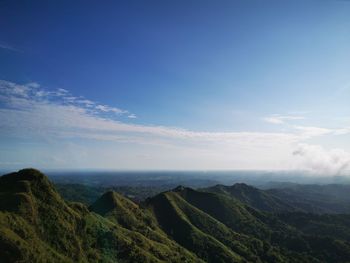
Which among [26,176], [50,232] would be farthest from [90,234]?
[26,176]

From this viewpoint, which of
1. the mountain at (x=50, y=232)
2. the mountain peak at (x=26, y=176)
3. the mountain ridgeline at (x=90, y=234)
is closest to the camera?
the mountain at (x=50, y=232)

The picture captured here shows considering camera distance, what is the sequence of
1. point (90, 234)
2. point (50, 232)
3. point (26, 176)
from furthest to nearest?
1. point (90, 234)
2. point (26, 176)
3. point (50, 232)

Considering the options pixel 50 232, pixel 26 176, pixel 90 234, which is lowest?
pixel 90 234

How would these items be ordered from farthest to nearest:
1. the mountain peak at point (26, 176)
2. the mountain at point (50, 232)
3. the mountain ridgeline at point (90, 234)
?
the mountain peak at point (26, 176) → the mountain ridgeline at point (90, 234) → the mountain at point (50, 232)

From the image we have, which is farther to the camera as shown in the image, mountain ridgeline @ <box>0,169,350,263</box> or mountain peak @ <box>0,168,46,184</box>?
mountain peak @ <box>0,168,46,184</box>

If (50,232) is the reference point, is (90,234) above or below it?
below

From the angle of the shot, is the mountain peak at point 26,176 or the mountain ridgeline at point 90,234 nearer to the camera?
the mountain ridgeline at point 90,234

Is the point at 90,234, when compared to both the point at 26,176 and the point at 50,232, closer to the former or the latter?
the point at 50,232

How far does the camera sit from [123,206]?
567 ft

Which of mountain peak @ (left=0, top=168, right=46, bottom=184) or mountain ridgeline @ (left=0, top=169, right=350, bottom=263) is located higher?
mountain peak @ (left=0, top=168, right=46, bottom=184)

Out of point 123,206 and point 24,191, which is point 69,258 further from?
point 123,206

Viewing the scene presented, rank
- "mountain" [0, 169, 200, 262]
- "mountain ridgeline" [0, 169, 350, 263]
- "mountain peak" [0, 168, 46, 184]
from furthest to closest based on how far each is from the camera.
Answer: "mountain peak" [0, 168, 46, 184]
"mountain ridgeline" [0, 169, 350, 263]
"mountain" [0, 169, 200, 262]

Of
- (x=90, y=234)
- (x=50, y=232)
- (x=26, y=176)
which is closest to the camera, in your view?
(x=50, y=232)

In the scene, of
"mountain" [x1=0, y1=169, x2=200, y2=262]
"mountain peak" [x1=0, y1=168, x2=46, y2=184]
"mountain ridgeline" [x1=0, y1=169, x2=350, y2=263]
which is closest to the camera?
"mountain" [x1=0, y1=169, x2=200, y2=262]
